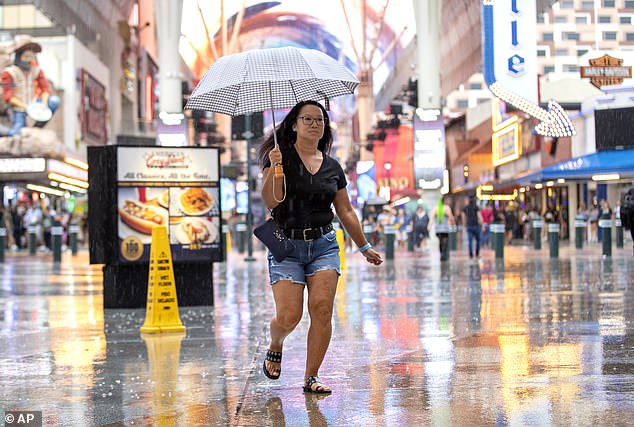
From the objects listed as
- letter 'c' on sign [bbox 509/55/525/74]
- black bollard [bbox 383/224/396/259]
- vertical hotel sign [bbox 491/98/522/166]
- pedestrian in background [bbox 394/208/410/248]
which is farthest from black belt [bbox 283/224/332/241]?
vertical hotel sign [bbox 491/98/522/166]

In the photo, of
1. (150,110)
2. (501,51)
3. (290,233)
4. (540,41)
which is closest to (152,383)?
(290,233)

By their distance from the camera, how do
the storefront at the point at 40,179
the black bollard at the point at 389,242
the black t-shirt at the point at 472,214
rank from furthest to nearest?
the storefront at the point at 40,179
the black bollard at the point at 389,242
the black t-shirt at the point at 472,214

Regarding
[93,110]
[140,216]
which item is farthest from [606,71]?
[93,110]

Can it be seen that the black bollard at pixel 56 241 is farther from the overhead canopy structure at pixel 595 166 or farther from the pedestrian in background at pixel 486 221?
the overhead canopy structure at pixel 595 166

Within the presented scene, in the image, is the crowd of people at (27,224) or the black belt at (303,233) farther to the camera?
the crowd of people at (27,224)

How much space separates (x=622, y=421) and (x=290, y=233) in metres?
2.31

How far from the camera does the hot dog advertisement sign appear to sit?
523 inches

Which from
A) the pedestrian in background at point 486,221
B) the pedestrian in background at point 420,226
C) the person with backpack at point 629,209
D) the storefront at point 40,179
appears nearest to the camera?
the person with backpack at point 629,209

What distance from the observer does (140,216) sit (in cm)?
1337

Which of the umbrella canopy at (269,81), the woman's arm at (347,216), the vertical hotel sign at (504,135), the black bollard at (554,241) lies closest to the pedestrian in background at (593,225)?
the vertical hotel sign at (504,135)

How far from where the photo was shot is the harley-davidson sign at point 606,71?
3272cm

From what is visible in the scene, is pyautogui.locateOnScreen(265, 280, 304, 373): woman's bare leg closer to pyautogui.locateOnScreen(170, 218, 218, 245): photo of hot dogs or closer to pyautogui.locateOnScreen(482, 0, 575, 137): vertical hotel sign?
pyautogui.locateOnScreen(170, 218, 218, 245): photo of hot dogs

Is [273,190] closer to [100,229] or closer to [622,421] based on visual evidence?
[622,421]

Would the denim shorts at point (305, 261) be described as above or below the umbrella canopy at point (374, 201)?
below
